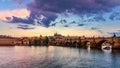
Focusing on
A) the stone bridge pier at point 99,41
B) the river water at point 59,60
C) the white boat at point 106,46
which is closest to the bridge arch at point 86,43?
the stone bridge pier at point 99,41

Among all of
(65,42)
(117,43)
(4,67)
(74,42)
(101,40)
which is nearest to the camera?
(4,67)

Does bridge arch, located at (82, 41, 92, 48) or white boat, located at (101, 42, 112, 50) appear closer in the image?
white boat, located at (101, 42, 112, 50)

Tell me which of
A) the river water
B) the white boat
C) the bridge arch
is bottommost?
the river water

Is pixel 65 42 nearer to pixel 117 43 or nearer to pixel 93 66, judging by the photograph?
pixel 117 43

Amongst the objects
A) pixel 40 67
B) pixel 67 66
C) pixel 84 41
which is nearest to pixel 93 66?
pixel 67 66

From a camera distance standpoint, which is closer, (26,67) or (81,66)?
(26,67)

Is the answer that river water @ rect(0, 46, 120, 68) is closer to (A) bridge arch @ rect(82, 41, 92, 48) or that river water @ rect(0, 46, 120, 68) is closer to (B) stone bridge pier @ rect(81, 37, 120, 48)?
(B) stone bridge pier @ rect(81, 37, 120, 48)

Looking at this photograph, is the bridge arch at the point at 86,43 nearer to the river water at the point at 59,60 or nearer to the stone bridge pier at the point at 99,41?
the stone bridge pier at the point at 99,41

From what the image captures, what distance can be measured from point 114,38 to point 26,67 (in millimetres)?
75665

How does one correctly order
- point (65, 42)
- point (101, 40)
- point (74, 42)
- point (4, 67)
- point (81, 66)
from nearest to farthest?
point (4, 67) < point (81, 66) < point (101, 40) < point (74, 42) < point (65, 42)

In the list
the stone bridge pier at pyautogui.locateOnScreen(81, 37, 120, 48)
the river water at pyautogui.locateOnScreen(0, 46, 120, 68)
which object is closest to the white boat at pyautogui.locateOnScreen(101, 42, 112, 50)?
the stone bridge pier at pyautogui.locateOnScreen(81, 37, 120, 48)

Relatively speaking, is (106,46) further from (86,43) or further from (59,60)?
(59,60)

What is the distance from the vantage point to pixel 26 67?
4716 centimetres

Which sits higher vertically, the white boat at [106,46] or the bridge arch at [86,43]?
the bridge arch at [86,43]
